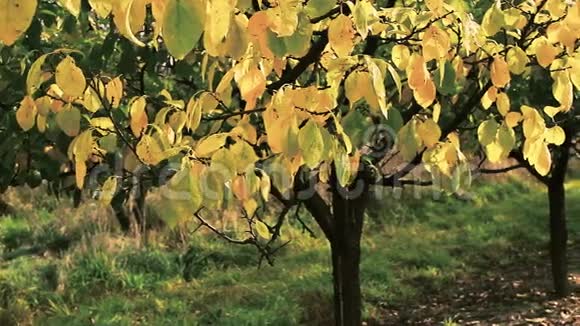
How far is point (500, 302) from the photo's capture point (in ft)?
23.7

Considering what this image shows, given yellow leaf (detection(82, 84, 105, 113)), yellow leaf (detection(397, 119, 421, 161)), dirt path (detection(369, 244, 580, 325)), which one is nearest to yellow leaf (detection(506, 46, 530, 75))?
yellow leaf (detection(397, 119, 421, 161))

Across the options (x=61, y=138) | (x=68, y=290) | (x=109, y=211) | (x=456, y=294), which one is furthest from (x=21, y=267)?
(x=61, y=138)

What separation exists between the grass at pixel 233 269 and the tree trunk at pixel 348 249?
7.43 feet

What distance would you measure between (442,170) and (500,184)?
12.0 metres

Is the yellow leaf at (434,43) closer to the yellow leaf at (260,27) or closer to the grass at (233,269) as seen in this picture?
the yellow leaf at (260,27)

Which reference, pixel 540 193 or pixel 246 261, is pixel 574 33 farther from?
pixel 540 193

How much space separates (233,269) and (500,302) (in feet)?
10.2

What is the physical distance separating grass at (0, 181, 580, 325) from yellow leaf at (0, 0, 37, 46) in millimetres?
5689

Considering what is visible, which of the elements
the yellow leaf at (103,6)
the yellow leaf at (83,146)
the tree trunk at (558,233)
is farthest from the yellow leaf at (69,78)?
the tree trunk at (558,233)

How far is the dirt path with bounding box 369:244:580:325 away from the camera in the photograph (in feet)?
21.6

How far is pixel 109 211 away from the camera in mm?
10477

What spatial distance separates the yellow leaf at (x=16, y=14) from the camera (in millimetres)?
919

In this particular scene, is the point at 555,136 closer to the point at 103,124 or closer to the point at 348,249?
the point at 103,124

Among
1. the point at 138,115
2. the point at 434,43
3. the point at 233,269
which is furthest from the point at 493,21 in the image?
the point at 233,269
